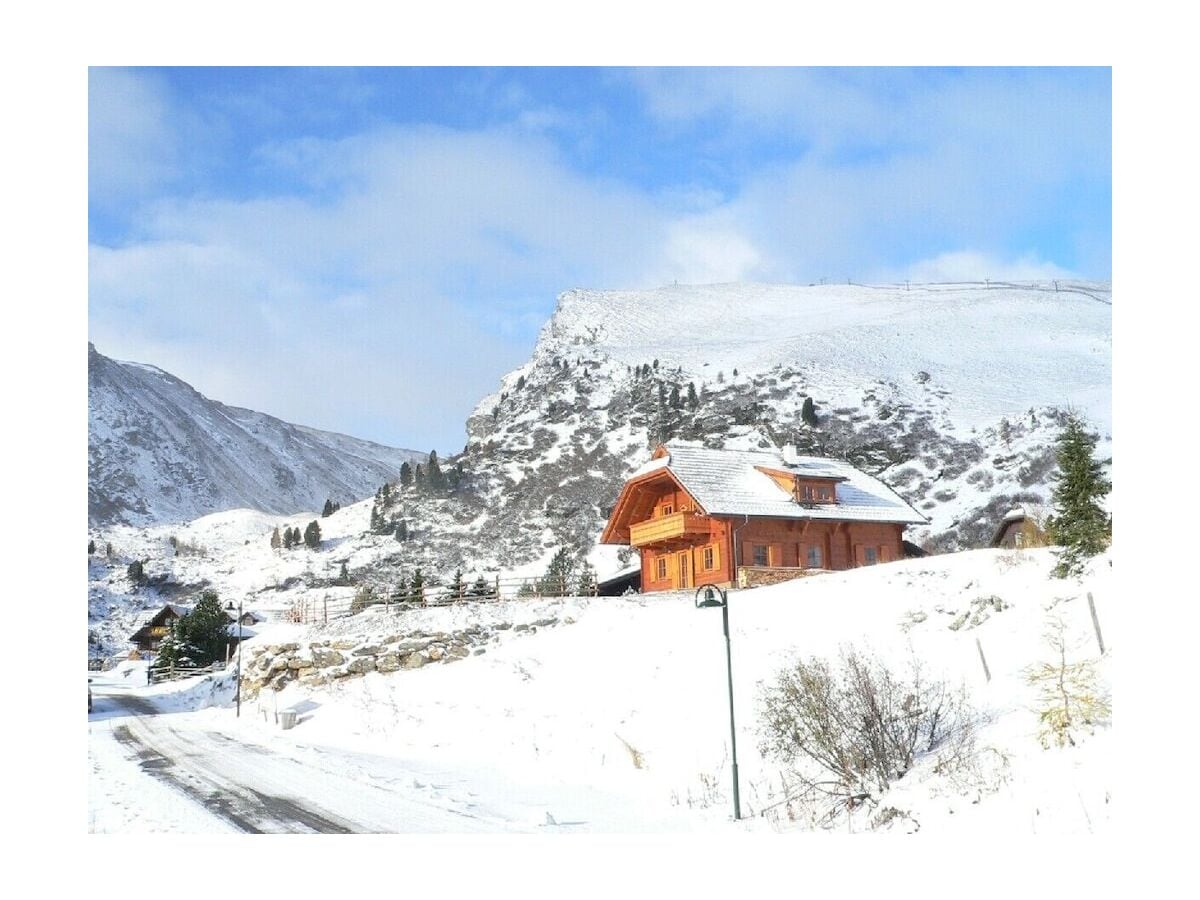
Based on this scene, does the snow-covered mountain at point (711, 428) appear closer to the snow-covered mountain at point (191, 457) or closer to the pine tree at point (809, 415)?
the pine tree at point (809, 415)

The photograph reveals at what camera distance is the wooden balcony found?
29.0m

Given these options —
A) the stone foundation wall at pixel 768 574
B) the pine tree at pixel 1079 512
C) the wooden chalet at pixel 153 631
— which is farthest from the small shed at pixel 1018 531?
the wooden chalet at pixel 153 631

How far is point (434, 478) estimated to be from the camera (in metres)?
68.5

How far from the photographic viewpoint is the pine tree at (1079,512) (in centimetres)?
1756

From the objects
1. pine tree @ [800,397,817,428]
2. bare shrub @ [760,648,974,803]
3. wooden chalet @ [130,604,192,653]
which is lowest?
wooden chalet @ [130,604,192,653]

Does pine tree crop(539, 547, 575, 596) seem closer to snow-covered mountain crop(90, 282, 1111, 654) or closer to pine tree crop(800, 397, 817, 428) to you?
snow-covered mountain crop(90, 282, 1111, 654)

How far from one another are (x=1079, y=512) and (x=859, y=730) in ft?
27.5

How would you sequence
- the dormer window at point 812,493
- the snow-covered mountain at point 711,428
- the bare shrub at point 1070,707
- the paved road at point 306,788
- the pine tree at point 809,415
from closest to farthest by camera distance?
the bare shrub at point 1070,707 < the paved road at point 306,788 < the dormer window at point 812,493 < the snow-covered mountain at point 711,428 < the pine tree at point 809,415

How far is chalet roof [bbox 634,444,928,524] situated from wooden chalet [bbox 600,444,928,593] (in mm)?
33

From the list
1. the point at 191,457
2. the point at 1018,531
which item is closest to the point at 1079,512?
the point at 1018,531

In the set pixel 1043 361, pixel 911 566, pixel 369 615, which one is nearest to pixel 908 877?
pixel 911 566

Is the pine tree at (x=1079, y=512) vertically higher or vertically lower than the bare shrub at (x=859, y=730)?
higher

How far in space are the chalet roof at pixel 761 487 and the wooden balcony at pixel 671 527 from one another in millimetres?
761

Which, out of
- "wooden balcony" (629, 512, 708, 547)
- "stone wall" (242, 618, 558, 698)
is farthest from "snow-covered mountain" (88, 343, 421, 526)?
"wooden balcony" (629, 512, 708, 547)
